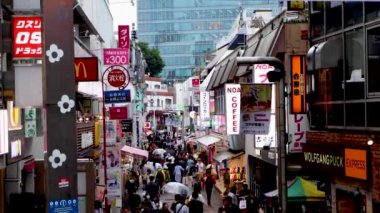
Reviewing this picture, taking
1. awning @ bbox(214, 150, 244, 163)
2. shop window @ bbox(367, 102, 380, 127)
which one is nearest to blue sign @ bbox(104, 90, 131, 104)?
shop window @ bbox(367, 102, 380, 127)

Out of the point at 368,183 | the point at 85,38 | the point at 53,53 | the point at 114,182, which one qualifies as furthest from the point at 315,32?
the point at 85,38

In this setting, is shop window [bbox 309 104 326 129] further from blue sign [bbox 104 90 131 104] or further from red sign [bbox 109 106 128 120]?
red sign [bbox 109 106 128 120]

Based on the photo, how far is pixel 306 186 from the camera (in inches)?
623

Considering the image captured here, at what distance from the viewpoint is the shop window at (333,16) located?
47.7 feet

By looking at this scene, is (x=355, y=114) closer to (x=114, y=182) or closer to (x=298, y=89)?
(x=298, y=89)

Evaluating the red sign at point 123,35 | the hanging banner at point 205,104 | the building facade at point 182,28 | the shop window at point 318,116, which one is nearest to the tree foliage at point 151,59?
the building facade at point 182,28

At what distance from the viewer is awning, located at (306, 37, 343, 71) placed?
14.3 metres

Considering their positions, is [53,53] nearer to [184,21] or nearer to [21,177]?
[21,177]

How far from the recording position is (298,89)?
51.8ft

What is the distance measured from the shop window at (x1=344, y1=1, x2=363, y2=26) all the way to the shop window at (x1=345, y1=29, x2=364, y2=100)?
226 mm

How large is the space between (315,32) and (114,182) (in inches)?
309

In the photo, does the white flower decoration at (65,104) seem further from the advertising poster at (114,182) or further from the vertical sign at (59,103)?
the advertising poster at (114,182)

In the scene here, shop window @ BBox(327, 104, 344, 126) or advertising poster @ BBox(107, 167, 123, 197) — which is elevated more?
shop window @ BBox(327, 104, 344, 126)

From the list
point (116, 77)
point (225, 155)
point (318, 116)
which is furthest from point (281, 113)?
point (225, 155)
